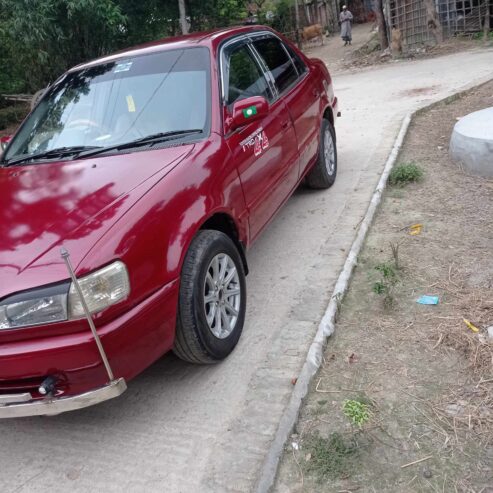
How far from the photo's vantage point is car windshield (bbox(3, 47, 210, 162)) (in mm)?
3596

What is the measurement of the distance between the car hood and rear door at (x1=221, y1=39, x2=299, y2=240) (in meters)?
0.54

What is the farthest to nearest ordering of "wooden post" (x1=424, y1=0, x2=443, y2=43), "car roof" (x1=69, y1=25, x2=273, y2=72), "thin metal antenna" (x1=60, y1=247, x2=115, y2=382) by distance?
"wooden post" (x1=424, y1=0, x2=443, y2=43)
"car roof" (x1=69, y1=25, x2=273, y2=72)
"thin metal antenna" (x1=60, y1=247, x2=115, y2=382)

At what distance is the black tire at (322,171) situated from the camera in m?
5.60

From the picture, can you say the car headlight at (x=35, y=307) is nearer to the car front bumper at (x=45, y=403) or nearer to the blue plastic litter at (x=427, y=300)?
the car front bumper at (x=45, y=403)

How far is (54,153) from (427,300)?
2643 mm

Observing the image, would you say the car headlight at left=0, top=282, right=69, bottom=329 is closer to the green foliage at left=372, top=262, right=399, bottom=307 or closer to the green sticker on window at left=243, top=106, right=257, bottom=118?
the green sticker on window at left=243, top=106, right=257, bottom=118

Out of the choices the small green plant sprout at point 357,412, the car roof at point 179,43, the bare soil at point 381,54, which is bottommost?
the small green plant sprout at point 357,412

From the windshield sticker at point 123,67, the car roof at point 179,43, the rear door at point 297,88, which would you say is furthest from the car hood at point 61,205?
the rear door at point 297,88

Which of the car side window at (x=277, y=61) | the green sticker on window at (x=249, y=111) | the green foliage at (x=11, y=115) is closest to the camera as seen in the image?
the green sticker on window at (x=249, y=111)

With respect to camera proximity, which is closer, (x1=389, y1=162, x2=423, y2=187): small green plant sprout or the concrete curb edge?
the concrete curb edge

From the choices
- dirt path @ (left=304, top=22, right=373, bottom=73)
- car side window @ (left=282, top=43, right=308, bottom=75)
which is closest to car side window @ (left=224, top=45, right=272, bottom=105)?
car side window @ (left=282, top=43, right=308, bottom=75)

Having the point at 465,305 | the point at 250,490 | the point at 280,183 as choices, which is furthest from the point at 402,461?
the point at 280,183

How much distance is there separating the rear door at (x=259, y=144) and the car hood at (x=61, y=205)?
0.54m

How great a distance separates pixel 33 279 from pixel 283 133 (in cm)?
256
